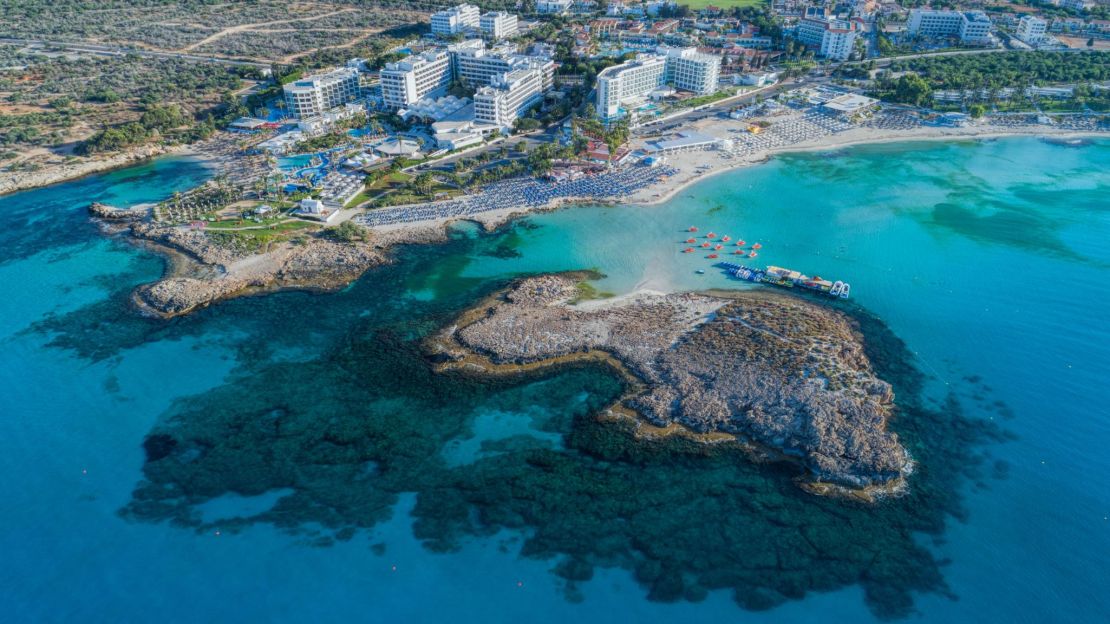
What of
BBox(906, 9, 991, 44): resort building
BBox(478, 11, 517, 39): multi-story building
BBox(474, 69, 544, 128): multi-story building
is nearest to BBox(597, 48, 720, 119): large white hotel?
BBox(474, 69, 544, 128): multi-story building

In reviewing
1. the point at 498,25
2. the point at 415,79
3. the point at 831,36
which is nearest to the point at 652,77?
the point at 415,79

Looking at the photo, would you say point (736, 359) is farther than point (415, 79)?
No

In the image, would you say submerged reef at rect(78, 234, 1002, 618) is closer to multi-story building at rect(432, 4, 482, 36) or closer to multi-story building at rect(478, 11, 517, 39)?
multi-story building at rect(478, 11, 517, 39)

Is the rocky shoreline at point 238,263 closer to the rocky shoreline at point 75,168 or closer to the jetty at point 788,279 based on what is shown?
the rocky shoreline at point 75,168

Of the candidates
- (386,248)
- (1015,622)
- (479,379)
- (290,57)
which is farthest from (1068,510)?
→ (290,57)

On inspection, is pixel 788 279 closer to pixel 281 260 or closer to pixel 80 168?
pixel 281 260

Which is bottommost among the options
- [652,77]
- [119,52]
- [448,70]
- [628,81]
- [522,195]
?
[522,195]

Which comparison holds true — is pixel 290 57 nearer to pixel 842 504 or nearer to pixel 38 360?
pixel 38 360
